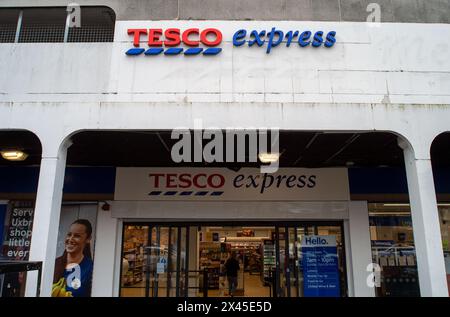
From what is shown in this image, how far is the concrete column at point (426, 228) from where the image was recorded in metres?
5.17

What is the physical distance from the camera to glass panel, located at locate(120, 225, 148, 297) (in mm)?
8680

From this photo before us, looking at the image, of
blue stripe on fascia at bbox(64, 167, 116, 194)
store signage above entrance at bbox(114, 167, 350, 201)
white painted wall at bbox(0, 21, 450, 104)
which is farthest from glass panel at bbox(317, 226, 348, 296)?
blue stripe on fascia at bbox(64, 167, 116, 194)

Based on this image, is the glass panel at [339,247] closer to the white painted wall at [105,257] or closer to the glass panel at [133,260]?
the glass panel at [133,260]

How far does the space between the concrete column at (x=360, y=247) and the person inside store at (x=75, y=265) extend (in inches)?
227

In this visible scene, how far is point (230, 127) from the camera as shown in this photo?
5.82 meters

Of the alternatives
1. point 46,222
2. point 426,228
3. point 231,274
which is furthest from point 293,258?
point 46,222

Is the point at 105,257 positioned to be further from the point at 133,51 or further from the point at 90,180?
the point at 133,51

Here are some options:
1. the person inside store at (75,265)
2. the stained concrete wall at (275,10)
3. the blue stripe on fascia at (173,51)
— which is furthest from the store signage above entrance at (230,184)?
the stained concrete wall at (275,10)

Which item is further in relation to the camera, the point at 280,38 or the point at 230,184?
Answer: the point at 230,184

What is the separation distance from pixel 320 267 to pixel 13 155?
7.01 m

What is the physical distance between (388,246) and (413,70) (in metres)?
4.22

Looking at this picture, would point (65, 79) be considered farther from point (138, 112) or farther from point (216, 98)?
point (216, 98)

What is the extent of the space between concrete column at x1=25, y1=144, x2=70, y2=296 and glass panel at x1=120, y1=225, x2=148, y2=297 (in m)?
3.46

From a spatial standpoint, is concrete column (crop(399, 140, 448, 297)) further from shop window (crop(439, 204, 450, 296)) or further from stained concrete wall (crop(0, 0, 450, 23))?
shop window (crop(439, 204, 450, 296))
